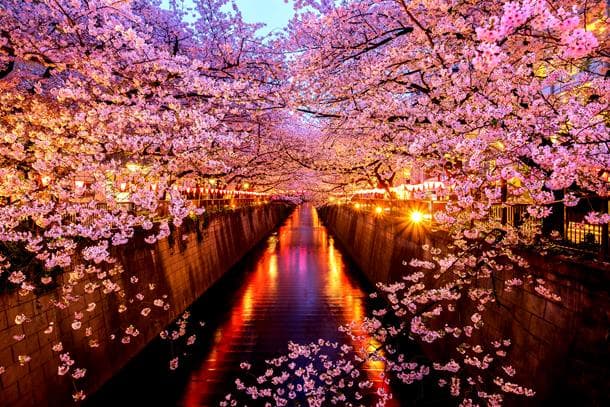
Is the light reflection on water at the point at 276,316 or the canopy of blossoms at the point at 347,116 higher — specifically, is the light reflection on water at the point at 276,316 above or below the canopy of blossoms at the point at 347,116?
below

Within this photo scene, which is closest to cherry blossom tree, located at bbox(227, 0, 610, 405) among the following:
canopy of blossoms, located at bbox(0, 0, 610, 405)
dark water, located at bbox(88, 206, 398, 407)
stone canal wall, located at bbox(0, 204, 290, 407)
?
canopy of blossoms, located at bbox(0, 0, 610, 405)

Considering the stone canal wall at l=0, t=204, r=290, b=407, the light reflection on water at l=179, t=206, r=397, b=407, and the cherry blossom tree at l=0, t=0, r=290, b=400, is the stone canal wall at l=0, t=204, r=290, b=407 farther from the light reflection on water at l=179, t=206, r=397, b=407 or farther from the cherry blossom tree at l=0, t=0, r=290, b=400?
the light reflection on water at l=179, t=206, r=397, b=407

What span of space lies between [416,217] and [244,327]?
8.03 meters

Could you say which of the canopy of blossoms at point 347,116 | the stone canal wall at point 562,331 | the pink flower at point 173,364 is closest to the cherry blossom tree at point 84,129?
the canopy of blossoms at point 347,116

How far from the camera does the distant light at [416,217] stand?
1443cm

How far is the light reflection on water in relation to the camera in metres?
10.9

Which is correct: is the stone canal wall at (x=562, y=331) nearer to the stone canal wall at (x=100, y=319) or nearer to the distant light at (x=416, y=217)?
the distant light at (x=416, y=217)

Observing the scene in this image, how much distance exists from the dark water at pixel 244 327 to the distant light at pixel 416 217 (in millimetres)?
4809

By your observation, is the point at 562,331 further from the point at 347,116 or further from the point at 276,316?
the point at 276,316

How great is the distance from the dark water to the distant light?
4809mm

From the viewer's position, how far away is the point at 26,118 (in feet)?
30.8

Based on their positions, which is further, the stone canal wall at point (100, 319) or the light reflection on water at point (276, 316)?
the light reflection on water at point (276, 316)

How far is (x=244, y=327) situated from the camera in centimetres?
1495

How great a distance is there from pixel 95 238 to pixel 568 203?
31.8ft
